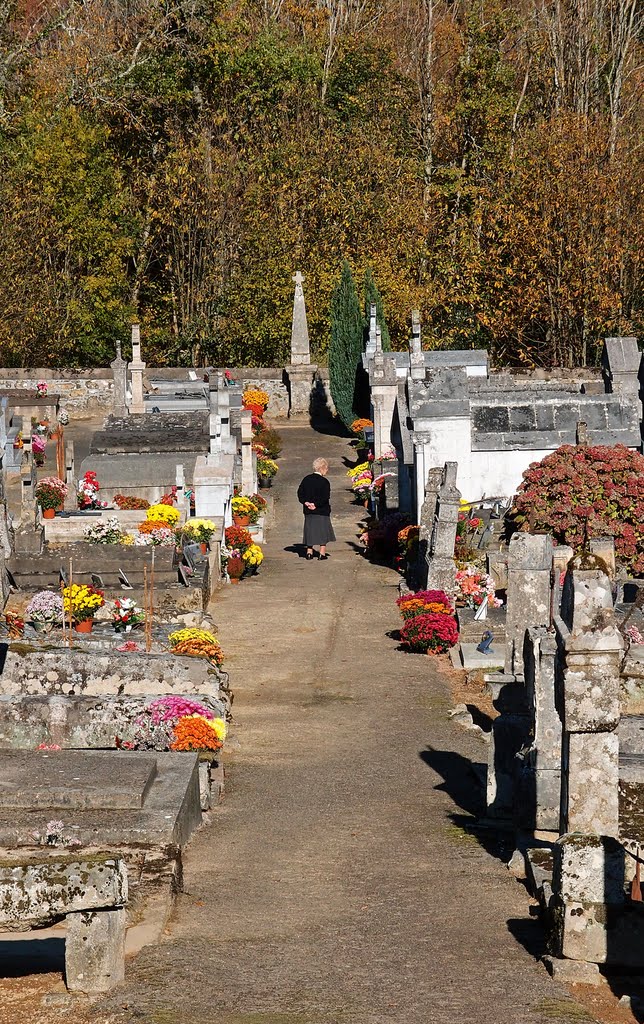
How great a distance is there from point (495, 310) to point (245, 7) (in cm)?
1565

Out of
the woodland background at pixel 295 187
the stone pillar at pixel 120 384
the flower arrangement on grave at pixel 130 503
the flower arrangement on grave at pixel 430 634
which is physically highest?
the woodland background at pixel 295 187

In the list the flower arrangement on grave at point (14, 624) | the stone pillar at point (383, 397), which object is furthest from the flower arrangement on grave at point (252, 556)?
the stone pillar at point (383, 397)

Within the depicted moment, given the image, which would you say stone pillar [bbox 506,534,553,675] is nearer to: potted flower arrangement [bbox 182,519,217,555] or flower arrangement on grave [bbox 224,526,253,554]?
potted flower arrangement [bbox 182,519,217,555]

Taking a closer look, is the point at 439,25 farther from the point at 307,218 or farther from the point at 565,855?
the point at 565,855

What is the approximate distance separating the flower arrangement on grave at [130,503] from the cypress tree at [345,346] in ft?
46.5

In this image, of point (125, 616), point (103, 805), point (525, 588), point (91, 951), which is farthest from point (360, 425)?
point (91, 951)

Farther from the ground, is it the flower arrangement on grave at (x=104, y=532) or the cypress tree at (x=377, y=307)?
the cypress tree at (x=377, y=307)

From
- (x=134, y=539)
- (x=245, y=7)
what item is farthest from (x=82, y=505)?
(x=245, y=7)

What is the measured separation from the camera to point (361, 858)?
1013cm

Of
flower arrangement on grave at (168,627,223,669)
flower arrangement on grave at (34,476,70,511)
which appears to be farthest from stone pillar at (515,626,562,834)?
flower arrangement on grave at (34,476,70,511)

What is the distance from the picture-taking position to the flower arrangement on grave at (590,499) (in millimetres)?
19812

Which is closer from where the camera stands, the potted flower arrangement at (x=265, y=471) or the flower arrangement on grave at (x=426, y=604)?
the flower arrangement on grave at (x=426, y=604)

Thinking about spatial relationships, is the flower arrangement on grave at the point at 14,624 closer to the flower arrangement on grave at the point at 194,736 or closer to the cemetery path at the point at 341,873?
the cemetery path at the point at 341,873

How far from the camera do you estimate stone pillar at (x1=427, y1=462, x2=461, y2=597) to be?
64.0 ft
